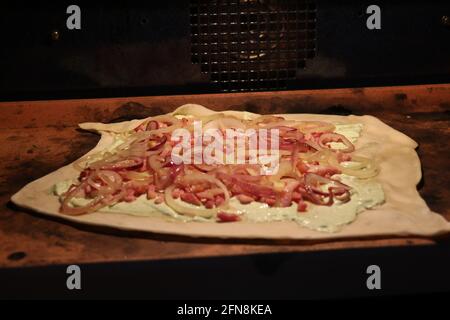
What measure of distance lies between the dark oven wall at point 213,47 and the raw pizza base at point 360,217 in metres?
0.80

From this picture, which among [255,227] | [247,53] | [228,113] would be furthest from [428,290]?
[247,53]

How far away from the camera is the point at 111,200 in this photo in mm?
2598

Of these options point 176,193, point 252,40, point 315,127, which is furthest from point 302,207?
point 252,40

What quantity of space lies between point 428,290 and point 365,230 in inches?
13.1

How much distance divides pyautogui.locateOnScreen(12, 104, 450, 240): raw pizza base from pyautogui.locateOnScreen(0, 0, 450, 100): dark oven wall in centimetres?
80

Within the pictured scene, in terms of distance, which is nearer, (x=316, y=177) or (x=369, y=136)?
(x=316, y=177)

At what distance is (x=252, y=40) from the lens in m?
3.57

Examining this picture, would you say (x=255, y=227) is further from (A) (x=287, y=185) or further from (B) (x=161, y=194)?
(B) (x=161, y=194)

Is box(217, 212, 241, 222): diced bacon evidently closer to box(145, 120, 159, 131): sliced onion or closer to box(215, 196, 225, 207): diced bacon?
box(215, 196, 225, 207): diced bacon

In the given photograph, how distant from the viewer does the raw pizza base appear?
2287mm

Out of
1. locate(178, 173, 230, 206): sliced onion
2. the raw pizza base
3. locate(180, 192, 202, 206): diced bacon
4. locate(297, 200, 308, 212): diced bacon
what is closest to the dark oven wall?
the raw pizza base

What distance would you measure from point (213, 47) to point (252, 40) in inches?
9.9

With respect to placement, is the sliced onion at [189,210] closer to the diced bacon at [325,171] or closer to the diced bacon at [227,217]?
the diced bacon at [227,217]

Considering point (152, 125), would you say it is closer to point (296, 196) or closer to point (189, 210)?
point (189, 210)
